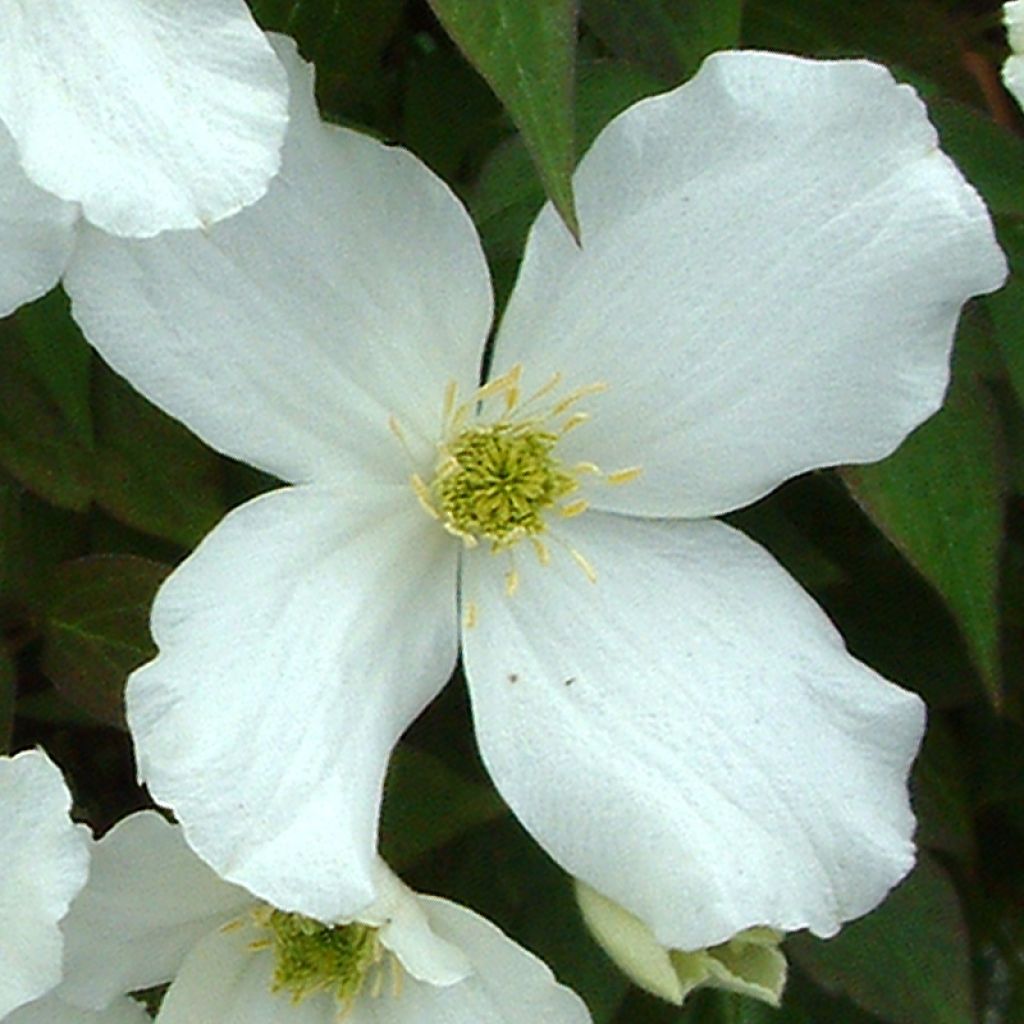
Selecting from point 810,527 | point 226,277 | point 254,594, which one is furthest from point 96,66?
point 810,527

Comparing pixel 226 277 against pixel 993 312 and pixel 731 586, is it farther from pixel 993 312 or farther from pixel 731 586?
pixel 993 312

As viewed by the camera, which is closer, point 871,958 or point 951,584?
point 951,584

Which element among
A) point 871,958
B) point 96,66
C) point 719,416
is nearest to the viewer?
point 96,66

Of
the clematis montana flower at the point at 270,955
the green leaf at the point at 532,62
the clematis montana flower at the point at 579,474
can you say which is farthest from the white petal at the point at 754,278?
the clematis montana flower at the point at 270,955

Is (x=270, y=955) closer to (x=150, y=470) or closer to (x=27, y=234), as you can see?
(x=150, y=470)

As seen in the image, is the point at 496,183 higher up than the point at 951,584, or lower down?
higher up

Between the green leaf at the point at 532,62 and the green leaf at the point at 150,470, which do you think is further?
the green leaf at the point at 150,470

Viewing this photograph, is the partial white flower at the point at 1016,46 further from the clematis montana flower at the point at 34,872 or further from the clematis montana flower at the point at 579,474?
the clematis montana flower at the point at 34,872
